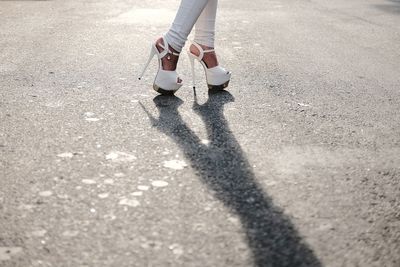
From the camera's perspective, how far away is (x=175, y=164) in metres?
2.27

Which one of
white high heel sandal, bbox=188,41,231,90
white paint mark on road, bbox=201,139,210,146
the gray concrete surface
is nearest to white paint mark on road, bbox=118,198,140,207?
the gray concrete surface

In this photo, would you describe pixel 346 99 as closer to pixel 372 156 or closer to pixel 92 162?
pixel 372 156

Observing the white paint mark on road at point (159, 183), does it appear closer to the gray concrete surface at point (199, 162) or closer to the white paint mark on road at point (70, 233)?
the gray concrete surface at point (199, 162)

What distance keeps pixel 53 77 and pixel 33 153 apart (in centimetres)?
146

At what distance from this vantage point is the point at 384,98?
3473 mm

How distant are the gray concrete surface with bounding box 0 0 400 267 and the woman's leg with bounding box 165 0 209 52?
334mm

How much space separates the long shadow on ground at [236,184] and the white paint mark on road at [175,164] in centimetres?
5

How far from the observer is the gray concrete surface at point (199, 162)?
1.68m

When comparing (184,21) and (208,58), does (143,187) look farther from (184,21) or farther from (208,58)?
(208,58)

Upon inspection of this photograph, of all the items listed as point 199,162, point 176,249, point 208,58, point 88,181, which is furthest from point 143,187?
point 208,58

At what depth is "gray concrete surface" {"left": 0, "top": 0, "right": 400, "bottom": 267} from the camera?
1.68 meters

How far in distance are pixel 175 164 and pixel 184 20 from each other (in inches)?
48.2

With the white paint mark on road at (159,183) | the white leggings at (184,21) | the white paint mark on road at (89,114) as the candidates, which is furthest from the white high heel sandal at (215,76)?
the white paint mark on road at (159,183)

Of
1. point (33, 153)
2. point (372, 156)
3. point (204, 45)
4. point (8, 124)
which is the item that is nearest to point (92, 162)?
point (33, 153)
